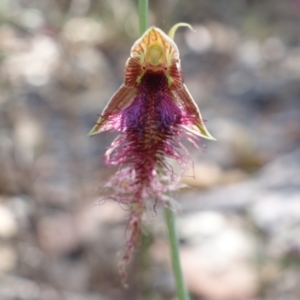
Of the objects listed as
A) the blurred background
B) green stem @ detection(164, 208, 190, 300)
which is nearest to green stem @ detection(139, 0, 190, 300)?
green stem @ detection(164, 208, 190, 300)

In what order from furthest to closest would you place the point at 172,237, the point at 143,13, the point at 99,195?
1. the point at 99,195
2. the point at 172,237
3. the point at 143,13

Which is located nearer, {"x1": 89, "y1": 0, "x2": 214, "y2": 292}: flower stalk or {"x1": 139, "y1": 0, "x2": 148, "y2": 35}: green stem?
{"x1": 139, "y1": 0, "x2": 148, "y2": 35}: green stem

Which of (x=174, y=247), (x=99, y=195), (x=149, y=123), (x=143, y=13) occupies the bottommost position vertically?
(x=174, y=247)

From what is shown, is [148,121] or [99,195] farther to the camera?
[99,195]

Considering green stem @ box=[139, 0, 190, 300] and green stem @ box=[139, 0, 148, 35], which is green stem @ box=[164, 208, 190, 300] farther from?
green stem @ box=[139, 0, 148, 35]

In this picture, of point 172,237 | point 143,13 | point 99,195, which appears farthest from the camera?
point 99,195

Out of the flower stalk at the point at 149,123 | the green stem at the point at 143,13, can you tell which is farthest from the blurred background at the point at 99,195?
the green stem at the point at 143,13

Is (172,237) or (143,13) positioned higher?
(143,13)

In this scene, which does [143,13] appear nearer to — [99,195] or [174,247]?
[174,247]

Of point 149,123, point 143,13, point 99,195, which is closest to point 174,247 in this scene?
point 149,123
